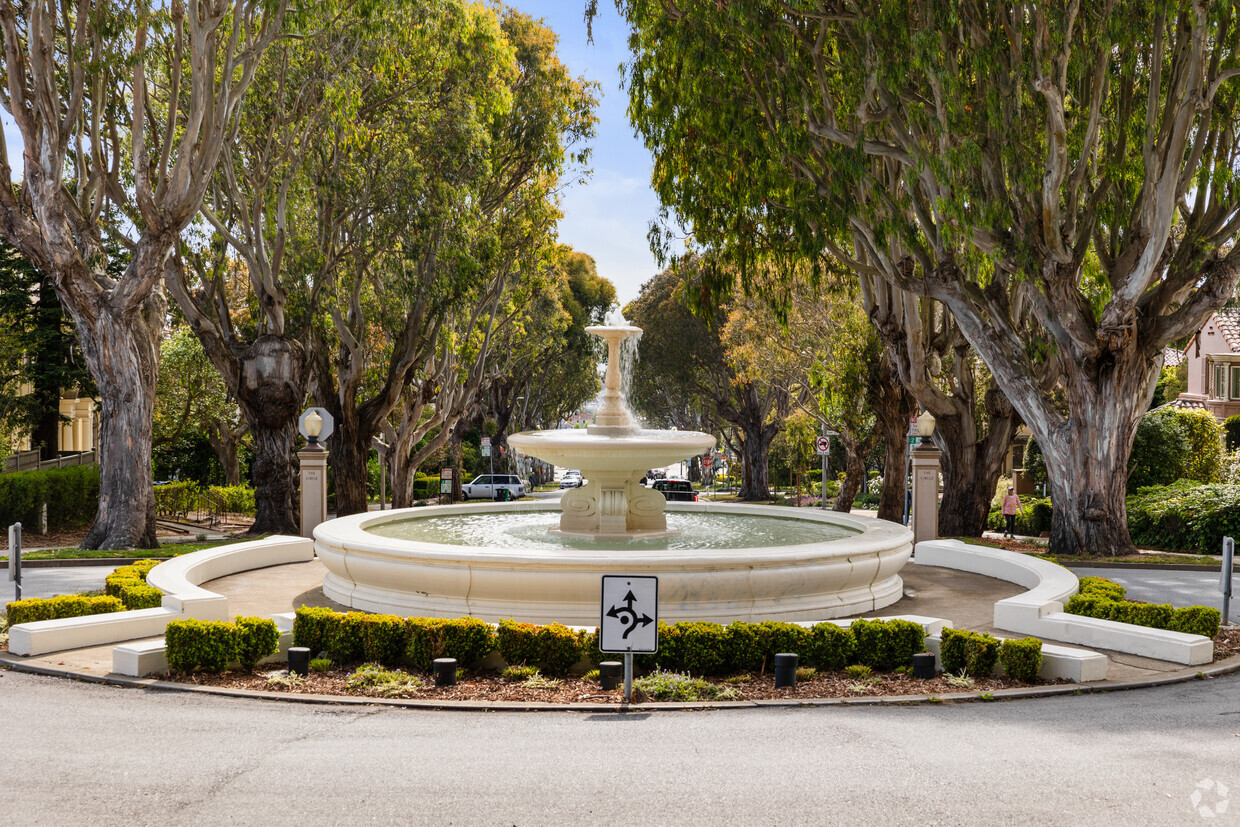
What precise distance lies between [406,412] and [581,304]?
23611 mm

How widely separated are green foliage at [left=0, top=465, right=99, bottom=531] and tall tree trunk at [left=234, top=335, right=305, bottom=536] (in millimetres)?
5879

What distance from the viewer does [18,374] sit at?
34.3m

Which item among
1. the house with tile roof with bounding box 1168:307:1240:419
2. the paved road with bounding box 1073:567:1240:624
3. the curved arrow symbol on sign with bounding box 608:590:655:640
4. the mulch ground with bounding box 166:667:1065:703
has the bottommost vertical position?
the paved road with bounding box 1073:567:1240:624

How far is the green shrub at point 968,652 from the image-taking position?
8.55m

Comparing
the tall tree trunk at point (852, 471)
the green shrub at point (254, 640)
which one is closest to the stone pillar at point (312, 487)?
the green shrub at point (254, 640)

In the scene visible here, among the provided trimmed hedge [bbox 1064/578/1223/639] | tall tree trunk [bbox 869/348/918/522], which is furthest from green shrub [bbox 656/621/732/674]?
tall tree trunk [bbox 869/348/918/522]

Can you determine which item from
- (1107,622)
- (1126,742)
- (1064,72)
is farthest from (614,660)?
(1064,72)

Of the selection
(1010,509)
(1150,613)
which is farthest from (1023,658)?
(1010,509)

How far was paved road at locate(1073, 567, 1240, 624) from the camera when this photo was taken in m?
13.7

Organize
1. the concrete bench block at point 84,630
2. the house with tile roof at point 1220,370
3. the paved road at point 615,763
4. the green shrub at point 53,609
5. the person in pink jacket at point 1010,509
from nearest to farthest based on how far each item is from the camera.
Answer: the paved road at point 615,763
the concrete bench block at point 84,630
the green shrub at point 53,609
the person in pink jacket at point 1010,509
the house with tile roof at point 1220,370

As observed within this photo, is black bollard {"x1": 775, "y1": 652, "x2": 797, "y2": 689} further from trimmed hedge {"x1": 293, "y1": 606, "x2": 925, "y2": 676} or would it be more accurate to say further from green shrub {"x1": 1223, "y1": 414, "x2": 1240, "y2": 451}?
green shrub {"x1": 1223, "y1": 414, "x2": 1240, "y2": 451}

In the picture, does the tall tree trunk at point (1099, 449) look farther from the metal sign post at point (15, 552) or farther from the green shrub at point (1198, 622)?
the metal sign post at point (15, 552)

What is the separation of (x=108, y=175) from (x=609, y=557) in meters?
16.3

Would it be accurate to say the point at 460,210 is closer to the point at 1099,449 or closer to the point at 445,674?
the point at 1099,449
